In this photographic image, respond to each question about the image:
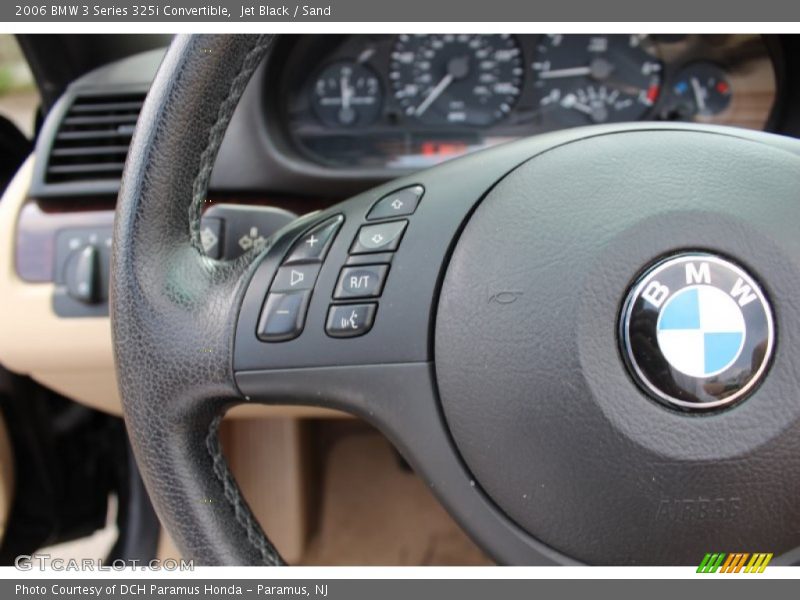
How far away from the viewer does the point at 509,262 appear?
27.0 inches

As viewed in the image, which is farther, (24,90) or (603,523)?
(24,90)

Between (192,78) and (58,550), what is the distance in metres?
1.46

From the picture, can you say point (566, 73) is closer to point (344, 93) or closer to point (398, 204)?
point (344, 93)

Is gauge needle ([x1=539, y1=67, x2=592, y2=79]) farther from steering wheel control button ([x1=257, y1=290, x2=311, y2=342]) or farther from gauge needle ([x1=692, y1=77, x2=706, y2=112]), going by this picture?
steering wheel control button ([x1=257, y1=290, x2=311, y2=342])

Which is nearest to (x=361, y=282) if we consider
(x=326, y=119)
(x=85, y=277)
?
(x=85, y=277)

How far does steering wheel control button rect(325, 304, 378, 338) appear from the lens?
69 centimetres

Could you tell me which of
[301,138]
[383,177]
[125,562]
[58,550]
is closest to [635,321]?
[383,177]

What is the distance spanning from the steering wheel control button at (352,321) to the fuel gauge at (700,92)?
775mm

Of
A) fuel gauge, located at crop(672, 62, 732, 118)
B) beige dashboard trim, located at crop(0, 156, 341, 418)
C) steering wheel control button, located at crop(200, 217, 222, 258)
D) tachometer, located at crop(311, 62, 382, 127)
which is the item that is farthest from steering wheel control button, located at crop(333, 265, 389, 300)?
fuel gauge, located at crop(672, 62, 732, 118)

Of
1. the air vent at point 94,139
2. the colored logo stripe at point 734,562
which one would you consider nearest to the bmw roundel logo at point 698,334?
the colored logo stripe at point 734,562

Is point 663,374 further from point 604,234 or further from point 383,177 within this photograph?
point 383,177

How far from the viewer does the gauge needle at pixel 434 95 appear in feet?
4.10

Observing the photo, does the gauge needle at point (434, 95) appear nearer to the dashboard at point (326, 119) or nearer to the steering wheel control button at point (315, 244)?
the dashboard at point (326, 119)

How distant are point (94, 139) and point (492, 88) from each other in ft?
1.88
